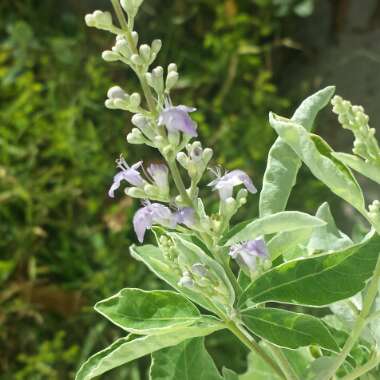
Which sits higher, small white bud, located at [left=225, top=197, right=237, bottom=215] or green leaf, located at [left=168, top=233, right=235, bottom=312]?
small white bud, located at [left=225, top=197, right=237, bottom=215]

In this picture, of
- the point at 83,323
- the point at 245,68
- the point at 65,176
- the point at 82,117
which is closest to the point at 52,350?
the point at 83,323

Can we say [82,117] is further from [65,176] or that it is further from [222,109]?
[222,109]

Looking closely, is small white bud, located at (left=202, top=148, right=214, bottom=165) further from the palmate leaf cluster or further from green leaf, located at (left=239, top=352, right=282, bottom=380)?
green leaf, located at (left=239, top=352, right=282, bottom=380)

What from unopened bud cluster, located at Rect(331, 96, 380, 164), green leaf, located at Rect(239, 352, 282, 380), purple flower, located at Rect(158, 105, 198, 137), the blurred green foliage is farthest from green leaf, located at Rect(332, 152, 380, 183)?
the blurred green foliage

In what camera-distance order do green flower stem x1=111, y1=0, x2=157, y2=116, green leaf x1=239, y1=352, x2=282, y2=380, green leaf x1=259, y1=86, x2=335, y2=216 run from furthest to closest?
1. green leaf x1=239, y1=352, x2=282, y2=380
2. green leaf x1=259, y1=86, x2=335, y2=216
3. green flower stem x1=111, y1=0, x2=157, y2=116

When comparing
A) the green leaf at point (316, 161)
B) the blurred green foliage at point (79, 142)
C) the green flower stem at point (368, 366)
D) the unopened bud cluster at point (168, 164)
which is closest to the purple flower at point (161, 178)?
the unopened bud cluster at point (168, 164)

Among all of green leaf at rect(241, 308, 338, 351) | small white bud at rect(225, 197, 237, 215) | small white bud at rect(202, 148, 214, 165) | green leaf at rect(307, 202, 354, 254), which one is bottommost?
green leaf at rect(241, 308, 338, 351)
